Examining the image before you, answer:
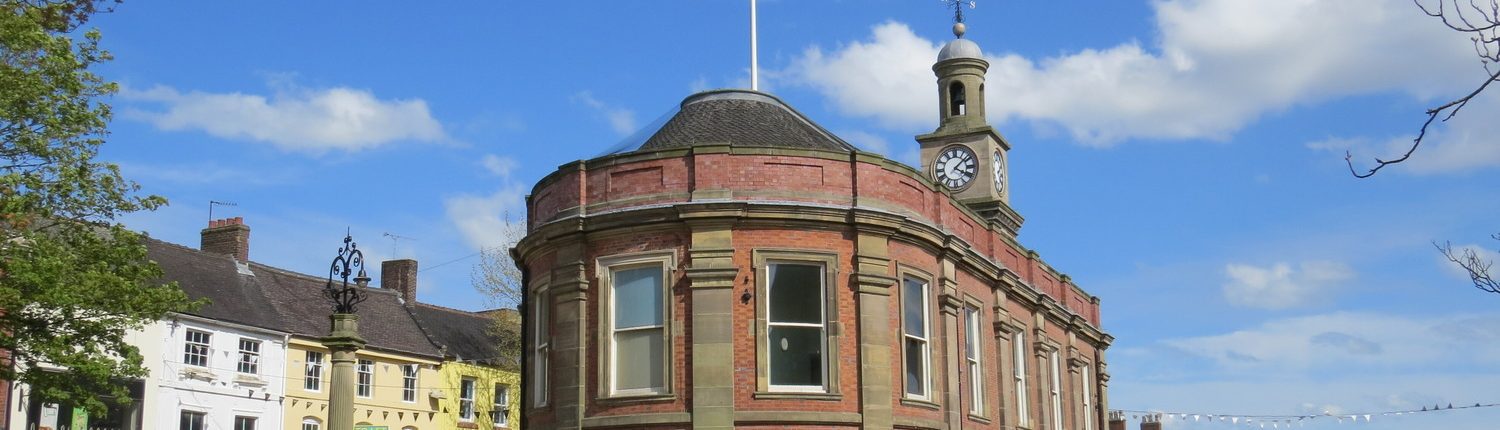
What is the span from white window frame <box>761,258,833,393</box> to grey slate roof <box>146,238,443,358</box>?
2291 centimetres

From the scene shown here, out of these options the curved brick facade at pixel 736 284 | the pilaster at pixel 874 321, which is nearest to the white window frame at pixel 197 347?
the curved brick facade at pixel 736 284

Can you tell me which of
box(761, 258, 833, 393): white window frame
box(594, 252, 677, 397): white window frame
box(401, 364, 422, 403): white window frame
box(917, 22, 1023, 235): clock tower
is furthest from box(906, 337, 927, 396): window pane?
box(401, 364, 422, 403): white window frame

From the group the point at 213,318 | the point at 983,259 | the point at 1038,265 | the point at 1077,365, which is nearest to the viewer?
the point at 983,259

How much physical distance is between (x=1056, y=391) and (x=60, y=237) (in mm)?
20662

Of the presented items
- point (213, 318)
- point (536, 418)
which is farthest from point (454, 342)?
point (536, 418)

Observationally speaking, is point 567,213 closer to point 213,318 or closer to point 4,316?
point 4,316

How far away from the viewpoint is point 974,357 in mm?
26766

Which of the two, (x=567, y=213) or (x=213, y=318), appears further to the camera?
(x=213, y=318)

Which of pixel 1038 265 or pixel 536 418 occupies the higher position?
pixel 1038 265

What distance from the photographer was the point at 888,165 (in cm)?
2350

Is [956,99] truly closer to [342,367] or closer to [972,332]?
[972,332]

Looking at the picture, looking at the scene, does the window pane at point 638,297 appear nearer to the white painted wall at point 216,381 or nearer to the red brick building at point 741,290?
the red brick building at point 741,290

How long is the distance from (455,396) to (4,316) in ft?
81.8

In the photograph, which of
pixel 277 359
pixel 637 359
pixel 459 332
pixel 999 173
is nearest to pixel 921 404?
pixel 637 359
